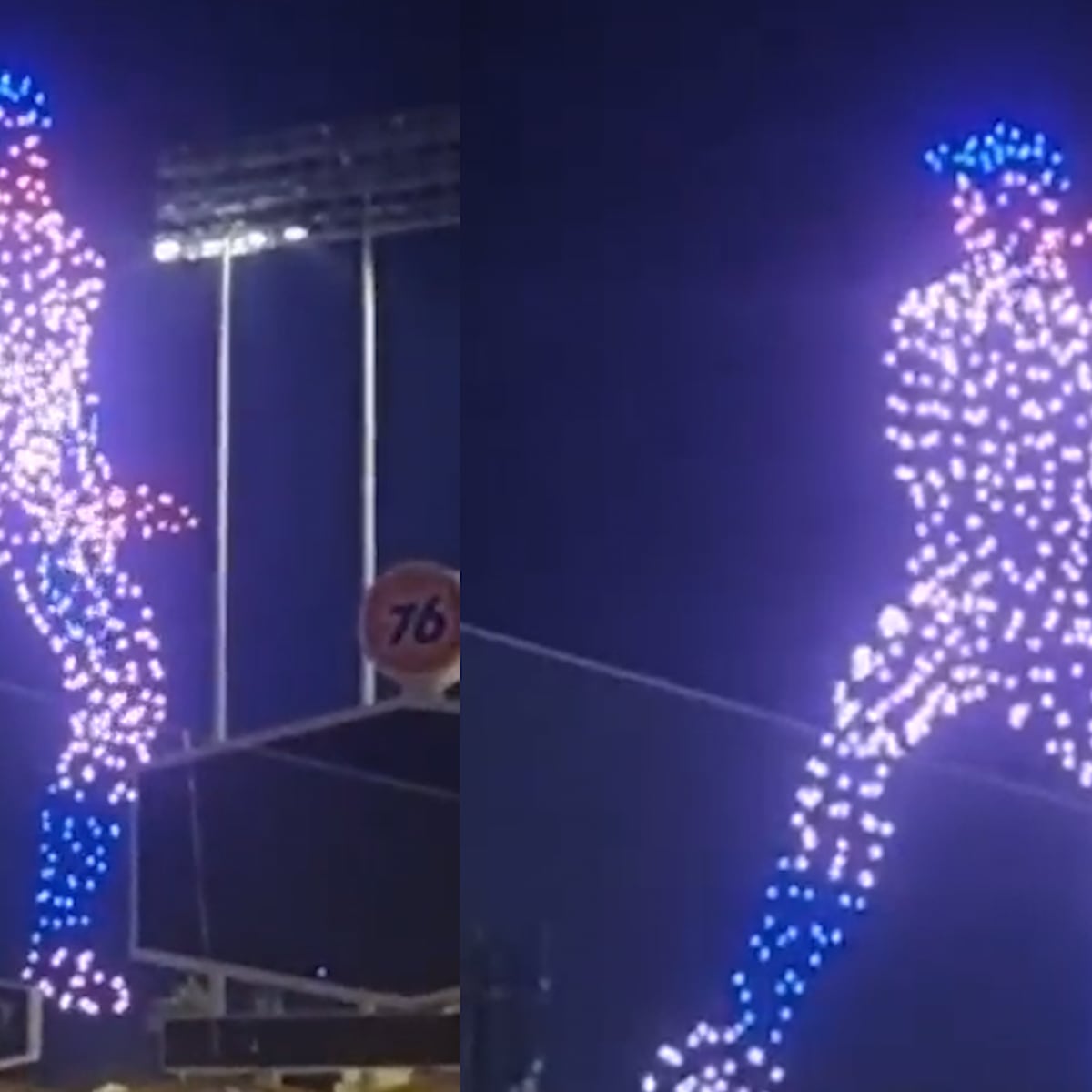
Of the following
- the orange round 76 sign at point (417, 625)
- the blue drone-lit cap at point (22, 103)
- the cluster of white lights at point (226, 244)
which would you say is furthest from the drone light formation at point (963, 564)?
the blue drone-lit cap at point (22, 103)

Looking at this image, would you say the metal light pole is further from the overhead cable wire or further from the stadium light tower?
the overhead cable wire

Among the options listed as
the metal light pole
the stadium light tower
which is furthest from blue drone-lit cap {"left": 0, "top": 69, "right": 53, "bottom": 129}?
the metal light pole

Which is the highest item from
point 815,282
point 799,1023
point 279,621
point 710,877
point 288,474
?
point 815,282

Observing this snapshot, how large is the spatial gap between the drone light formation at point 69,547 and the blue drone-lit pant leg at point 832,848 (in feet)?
1.91

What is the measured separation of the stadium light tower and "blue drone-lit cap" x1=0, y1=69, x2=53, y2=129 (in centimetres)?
16

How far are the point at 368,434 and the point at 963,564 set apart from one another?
59 centimetres

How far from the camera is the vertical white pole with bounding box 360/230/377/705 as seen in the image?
2.28 metres

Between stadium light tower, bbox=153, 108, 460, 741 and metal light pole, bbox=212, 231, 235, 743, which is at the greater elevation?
stadium light tower, bbox=153, 108, 460, 741

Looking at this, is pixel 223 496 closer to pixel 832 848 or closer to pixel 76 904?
pixel 76 904

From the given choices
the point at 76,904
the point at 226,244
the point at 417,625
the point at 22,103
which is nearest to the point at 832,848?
the point at 417,625

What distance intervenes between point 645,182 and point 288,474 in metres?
0.46

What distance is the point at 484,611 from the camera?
2.31 meters

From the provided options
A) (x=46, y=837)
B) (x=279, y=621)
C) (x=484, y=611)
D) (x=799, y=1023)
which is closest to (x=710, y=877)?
(x=799, y=1023)

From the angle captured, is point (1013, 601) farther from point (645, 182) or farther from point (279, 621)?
point (279, 621)
